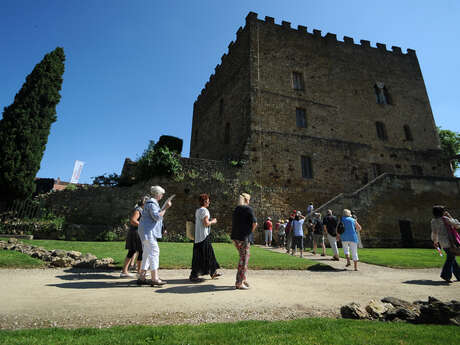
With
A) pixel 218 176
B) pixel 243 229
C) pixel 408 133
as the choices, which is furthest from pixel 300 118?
pixel 243 229

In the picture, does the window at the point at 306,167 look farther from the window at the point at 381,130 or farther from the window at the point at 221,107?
the window at the point at 221,107

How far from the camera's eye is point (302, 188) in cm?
1791

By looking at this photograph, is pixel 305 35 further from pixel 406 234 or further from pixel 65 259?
pixel 65 259

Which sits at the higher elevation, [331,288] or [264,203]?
[264,203]

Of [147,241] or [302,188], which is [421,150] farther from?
[147,241]

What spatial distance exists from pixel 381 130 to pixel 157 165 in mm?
19884

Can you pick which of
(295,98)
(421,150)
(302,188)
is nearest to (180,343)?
(302,188)

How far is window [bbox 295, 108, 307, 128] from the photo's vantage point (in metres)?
20.0

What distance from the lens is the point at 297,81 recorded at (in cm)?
2123

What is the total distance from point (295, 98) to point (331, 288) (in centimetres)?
1762

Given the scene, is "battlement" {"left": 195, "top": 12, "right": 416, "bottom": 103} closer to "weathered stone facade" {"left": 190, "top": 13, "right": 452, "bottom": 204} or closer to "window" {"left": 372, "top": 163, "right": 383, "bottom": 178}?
"weathered stone facade" {"left": 190, "top": 13, "right": 452, "bottom": 204}

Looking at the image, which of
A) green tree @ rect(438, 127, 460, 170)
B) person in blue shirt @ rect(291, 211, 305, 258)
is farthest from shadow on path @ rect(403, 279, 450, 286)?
green tree @ rect(438, 127, 460, 170)

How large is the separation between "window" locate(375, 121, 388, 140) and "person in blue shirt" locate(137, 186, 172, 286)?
22453 millimetres

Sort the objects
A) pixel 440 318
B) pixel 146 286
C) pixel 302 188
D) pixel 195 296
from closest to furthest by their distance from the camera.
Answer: pixel 440 318 → pixel 195 296 → pixel 146 286 → pixel 302 188
